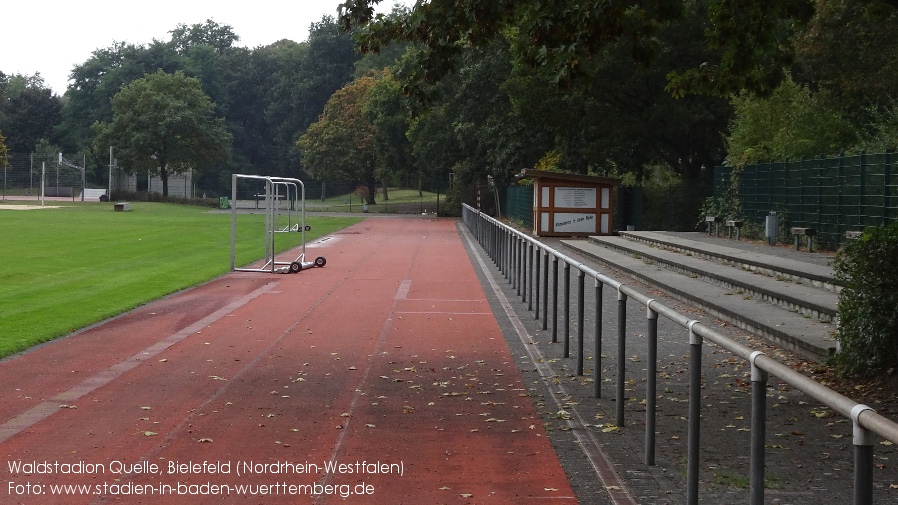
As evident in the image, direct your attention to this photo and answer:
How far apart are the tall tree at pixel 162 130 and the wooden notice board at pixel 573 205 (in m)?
54.9

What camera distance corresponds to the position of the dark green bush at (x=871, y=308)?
27.3 ft

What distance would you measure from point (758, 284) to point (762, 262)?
134 inches

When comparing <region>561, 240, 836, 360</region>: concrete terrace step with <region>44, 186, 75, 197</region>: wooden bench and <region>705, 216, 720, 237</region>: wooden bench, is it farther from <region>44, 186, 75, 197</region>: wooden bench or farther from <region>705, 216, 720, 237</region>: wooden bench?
<region>44, 186, 75, 197</region>: wooden bench

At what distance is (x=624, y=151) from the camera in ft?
135

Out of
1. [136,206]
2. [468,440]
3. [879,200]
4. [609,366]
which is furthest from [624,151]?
[136,206]

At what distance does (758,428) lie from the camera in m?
4.34

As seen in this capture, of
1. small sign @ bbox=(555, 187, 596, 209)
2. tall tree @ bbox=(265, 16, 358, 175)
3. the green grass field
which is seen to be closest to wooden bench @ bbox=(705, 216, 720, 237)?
small sign @ bbox=(555, 187, 596, 209)

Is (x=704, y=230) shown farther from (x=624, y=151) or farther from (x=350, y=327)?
(x=350, y=327)

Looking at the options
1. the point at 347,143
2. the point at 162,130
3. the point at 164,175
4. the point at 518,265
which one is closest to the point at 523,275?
the point at 518,265

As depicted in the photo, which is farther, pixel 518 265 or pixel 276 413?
pixel 518 265

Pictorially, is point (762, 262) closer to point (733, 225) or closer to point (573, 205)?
point (733, 225)

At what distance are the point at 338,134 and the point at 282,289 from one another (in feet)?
236

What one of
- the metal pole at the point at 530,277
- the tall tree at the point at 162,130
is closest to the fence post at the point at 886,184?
the metal pole at the point at 530,277

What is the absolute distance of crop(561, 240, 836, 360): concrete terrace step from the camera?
412 inches
